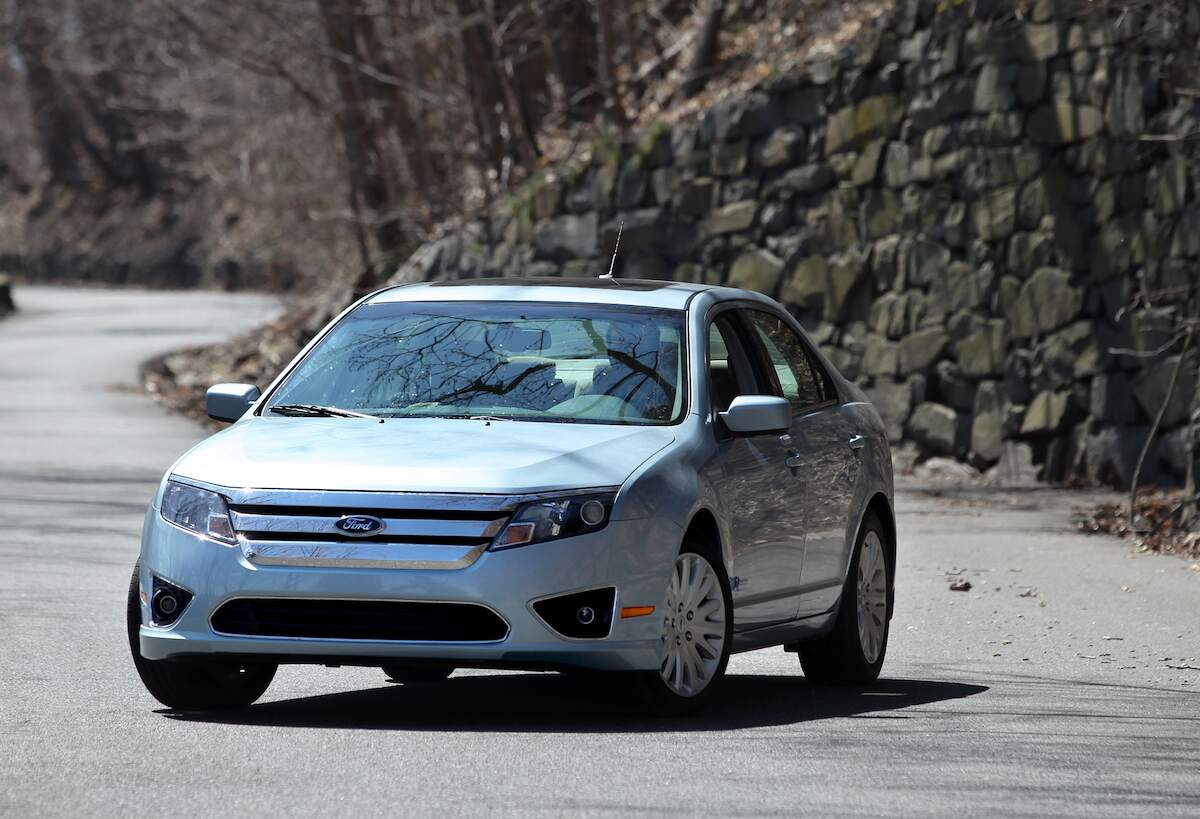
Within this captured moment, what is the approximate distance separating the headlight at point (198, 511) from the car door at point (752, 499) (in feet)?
5.41

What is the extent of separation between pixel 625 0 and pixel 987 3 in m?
7.60

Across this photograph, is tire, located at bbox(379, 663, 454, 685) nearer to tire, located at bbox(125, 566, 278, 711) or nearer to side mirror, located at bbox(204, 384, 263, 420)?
tire, located at bbox(125, 566, 278, 711)

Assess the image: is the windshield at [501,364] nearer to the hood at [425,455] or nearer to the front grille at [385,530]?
the hood at [425,455]

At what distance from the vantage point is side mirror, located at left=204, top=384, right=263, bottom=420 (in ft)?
27.6

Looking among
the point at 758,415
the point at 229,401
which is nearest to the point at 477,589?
the point at 758,415

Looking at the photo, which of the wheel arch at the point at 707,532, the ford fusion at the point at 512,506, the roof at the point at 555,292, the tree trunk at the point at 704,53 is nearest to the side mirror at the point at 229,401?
the ford fusion at the point at 512,506

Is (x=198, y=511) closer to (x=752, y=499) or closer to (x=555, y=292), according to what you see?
(x=555, y=292)

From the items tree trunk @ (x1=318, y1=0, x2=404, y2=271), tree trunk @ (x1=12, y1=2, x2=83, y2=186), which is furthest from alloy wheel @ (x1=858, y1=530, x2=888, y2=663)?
tree trunk @ (x1=12, y1=2, x2=83, y2=186)

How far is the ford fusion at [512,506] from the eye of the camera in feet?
23.8

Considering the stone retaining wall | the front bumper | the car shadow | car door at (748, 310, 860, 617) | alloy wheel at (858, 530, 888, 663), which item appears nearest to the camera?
the front bumper

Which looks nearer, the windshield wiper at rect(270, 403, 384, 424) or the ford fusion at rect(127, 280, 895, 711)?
the ford fusion at rect(127, 280, 895, 711)

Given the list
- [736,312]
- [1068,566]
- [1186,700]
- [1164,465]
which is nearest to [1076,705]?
[1186,700]

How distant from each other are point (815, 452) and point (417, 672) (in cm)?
177

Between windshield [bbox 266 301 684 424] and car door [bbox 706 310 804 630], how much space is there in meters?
0.24
